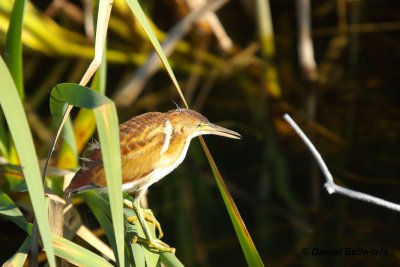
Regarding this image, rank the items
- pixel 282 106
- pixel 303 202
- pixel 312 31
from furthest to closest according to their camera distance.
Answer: pixel 312 31, pixel 282 106, pixel 303 202

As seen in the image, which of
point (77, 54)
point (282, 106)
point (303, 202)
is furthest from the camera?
point (77, 54)

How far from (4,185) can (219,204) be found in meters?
1.37

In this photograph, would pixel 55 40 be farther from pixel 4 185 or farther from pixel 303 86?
pixel 4 185

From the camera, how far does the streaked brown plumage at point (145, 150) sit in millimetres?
2366

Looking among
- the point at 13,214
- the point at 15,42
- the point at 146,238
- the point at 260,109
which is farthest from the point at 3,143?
the point at 260,109

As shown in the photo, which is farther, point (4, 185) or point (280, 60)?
point (280, 60)

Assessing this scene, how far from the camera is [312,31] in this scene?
6109mm

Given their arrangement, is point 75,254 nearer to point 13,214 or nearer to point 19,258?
point 19,258

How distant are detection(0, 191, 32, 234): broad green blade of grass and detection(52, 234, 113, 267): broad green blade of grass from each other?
247 mm

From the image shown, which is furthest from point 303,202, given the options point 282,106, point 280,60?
point 280,60

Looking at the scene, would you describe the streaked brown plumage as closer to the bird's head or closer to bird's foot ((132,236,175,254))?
the bird's head

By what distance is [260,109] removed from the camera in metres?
5.21

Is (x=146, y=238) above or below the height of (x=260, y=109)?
below

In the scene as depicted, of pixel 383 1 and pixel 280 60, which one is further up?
pixel 383 1
